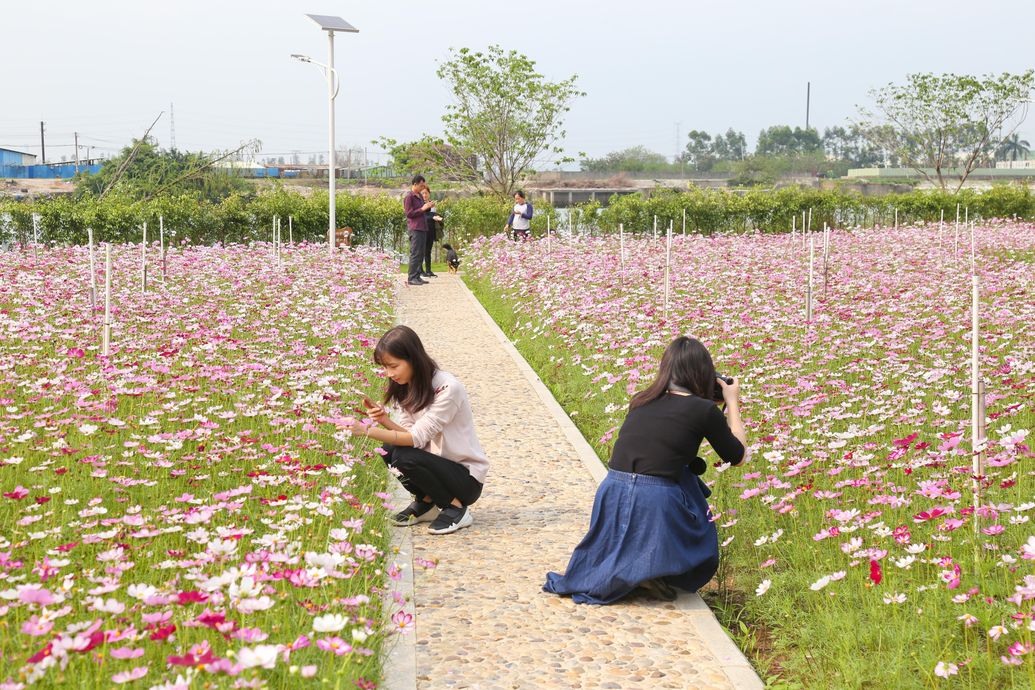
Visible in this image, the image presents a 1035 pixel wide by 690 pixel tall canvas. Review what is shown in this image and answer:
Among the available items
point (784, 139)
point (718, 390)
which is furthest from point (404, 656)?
point (784, 139)

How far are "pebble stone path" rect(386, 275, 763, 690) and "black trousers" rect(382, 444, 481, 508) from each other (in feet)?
0.69

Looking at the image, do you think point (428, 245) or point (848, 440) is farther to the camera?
point (428, 245)

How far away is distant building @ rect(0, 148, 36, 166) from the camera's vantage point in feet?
189

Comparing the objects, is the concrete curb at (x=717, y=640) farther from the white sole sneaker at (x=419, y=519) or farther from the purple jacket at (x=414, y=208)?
the purple jacket at (x=414, y=208)

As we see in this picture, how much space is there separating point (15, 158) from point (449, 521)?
62719 mm

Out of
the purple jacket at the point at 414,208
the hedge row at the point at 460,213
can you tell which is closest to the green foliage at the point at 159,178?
the hedge row at the point at 460,213

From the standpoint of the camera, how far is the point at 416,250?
55.9ft

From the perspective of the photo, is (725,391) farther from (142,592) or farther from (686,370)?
(142,592)

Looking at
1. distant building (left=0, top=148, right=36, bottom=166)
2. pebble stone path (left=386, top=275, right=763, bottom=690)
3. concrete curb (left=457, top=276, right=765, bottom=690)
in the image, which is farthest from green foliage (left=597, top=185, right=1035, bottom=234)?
distant building (left=0, top=148, right=36, bottom=166)

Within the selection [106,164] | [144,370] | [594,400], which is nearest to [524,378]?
[594,400]

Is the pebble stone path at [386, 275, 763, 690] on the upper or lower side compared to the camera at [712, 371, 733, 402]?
lower

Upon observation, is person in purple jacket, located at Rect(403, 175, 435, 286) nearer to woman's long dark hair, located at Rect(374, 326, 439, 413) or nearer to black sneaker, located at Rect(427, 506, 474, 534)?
woman's long dark hair, located at Rect(374, 326, 439, 413)

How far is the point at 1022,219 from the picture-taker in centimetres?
2850

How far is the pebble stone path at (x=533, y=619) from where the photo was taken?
148 inches
